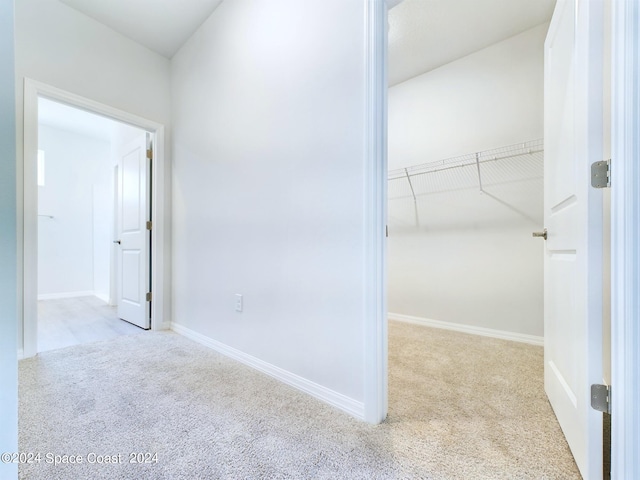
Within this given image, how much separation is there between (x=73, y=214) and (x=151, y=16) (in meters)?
3.85

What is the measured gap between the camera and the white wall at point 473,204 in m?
2.25

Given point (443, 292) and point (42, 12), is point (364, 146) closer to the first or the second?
point (443, 292)

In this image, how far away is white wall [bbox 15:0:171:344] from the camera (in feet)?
6.56

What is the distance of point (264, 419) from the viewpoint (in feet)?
4.14

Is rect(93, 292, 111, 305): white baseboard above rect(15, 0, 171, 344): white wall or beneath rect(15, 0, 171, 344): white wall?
beneath

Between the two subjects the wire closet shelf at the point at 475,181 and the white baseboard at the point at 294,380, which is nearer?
the white baseboard at the point at 294,380

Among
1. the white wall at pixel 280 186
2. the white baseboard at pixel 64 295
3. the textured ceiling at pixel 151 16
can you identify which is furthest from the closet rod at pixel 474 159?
the white baseboard at pixel 64 295

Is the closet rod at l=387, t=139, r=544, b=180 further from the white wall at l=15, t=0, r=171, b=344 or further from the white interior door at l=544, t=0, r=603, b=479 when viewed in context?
the white wall at l=15, t=0, r=171, b=344

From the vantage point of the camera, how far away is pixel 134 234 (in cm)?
287

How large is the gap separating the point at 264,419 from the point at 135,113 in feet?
8.93

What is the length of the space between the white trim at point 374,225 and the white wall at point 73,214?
4.47 meters

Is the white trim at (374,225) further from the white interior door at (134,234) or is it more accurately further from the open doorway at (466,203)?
the white interior door at (134,234)

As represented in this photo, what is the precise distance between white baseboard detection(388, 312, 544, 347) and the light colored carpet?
14.4 inches

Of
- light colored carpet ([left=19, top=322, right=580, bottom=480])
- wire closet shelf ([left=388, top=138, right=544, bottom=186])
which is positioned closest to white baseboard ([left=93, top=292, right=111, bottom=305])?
light colored carpet ([left=19, top=322, right=580, bottom=480])
